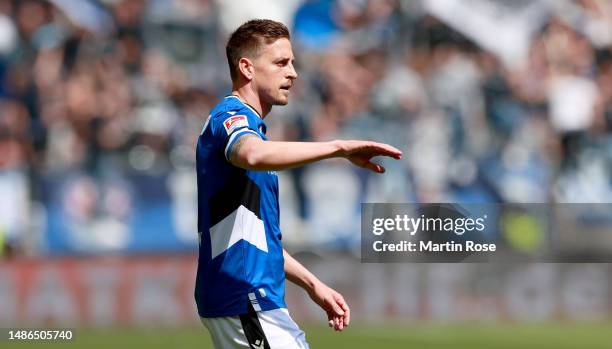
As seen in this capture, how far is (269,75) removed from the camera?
4.61 m

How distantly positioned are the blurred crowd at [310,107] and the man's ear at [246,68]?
8.95 meters

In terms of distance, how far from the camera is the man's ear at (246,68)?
4618 millimetres

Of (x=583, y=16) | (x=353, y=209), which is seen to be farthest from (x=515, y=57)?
(x=353, y=209)

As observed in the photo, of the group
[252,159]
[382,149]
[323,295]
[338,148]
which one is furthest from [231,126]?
[323,295]

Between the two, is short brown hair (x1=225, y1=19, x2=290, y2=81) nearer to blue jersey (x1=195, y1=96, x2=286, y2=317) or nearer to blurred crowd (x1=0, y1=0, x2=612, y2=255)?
blue jersey (x1=195, y1=96, x2=286, y2=317)

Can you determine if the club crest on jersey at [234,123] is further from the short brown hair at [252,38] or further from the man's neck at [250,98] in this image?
the short brown hair at [252,38]

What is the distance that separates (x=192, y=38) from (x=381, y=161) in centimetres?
311

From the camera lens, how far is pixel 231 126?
4.34 metres

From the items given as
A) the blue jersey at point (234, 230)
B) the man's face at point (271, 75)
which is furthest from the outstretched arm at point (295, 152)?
the man's face at point (271, 75)

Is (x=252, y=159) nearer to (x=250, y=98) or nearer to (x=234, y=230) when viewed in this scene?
(x=234, y=230)

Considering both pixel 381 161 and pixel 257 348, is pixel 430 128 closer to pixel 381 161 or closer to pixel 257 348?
pixel 381 161

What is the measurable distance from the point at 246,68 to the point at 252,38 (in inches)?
5.1
